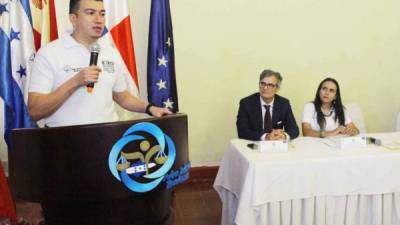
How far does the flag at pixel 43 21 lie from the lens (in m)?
3.05

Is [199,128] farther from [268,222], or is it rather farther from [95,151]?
[95,151]

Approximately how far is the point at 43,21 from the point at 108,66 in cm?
161

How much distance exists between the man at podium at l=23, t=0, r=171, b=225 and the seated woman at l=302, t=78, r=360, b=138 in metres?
1.92

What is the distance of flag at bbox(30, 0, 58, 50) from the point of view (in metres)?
3.05

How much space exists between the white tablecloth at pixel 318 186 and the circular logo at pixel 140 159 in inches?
46.2

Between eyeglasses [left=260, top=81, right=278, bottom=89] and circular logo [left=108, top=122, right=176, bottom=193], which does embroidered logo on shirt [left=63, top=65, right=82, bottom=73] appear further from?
eyeglasses [left=260, top=81, right=278, bottom=89]

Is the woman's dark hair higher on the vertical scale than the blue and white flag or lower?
lower

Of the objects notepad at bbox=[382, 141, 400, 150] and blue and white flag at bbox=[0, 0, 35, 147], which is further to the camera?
blue and white flag at bbox=[0, 0, 35, 147]

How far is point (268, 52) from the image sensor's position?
3969mm

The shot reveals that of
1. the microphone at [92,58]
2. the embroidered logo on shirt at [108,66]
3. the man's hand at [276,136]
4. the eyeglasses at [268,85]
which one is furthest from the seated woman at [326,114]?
the microphone at [92,58]

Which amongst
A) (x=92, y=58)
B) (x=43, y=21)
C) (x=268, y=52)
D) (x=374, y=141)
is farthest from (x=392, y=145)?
(x=43, y=21)

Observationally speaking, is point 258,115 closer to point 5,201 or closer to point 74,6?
point 74,6

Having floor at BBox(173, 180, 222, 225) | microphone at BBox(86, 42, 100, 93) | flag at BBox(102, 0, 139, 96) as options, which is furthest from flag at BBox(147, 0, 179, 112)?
microphone at BBox(86, 42, 100, 93)

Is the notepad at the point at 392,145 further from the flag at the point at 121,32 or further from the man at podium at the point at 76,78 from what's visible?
the flag at the point at 121,32
